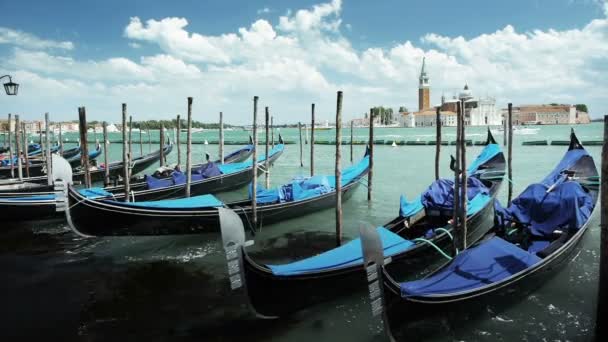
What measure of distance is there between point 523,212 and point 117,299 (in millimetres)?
4877

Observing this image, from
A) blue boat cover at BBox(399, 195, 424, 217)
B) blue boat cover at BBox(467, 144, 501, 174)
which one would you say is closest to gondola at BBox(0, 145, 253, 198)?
blue boat cover at BBox(399, 195, 424, 217)

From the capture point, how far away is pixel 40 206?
281 inches

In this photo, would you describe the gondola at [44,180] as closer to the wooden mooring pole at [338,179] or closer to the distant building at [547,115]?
the wooden mooring pole at [338,179]

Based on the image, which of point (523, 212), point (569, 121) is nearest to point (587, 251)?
point (523, 212)

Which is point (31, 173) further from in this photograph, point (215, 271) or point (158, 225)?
point (215, 271)

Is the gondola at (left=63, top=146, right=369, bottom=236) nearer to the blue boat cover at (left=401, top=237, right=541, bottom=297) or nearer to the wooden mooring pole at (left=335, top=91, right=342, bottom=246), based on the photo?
the wooden mooring pole at (left=335, top=91, right=342, bottom=246)

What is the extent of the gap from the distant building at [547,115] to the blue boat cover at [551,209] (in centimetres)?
8753

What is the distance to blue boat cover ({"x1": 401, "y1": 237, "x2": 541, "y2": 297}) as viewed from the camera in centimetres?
322

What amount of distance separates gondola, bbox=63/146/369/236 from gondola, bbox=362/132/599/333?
2.96 m

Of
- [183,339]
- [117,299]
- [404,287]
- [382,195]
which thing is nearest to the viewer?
[404,287]

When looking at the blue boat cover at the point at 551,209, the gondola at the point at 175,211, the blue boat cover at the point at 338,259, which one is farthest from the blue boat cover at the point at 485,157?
the blue boat cover at the point at 338,259

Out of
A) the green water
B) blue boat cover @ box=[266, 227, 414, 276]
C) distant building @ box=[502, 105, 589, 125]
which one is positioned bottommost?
the green water

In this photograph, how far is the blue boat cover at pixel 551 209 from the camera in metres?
4.75

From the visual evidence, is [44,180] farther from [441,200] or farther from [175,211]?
[441,200]
